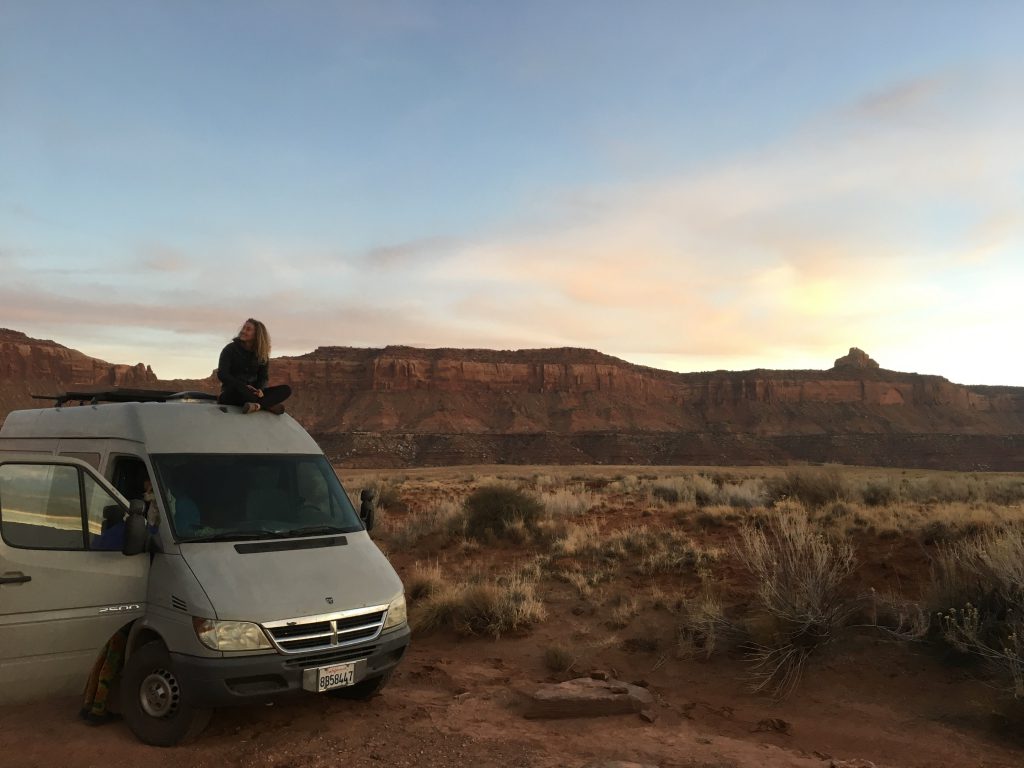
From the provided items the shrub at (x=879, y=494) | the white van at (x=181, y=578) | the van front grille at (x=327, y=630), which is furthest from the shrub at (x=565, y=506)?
the van front grille at (x=327, y=630)

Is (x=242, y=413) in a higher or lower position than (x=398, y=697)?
higher

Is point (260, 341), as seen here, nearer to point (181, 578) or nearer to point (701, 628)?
point (181, 578)

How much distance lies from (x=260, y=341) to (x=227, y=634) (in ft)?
10.3

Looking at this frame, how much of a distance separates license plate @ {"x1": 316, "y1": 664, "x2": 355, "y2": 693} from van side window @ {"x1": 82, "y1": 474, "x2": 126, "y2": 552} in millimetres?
1872

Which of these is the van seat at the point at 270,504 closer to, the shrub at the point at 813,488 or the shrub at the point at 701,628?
the shrub at the point at 701,628

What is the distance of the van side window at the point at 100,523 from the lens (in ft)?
17.4

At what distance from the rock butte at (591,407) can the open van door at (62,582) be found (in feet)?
229

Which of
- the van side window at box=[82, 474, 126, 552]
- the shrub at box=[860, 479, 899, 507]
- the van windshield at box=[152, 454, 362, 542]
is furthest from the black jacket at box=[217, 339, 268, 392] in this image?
the shrub at box=[860, 479, 899, 507]

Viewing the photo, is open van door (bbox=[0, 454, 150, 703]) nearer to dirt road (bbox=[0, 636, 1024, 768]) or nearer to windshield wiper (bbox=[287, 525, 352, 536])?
dirt road (bbox=[0, 636, 1024, 768])

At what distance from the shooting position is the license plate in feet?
16.0

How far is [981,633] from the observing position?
6.57 m

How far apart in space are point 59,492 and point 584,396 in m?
101

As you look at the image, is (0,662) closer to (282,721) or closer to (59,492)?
(59,492)

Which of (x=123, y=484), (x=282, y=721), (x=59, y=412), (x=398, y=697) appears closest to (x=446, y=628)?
(x=398, y=697)
